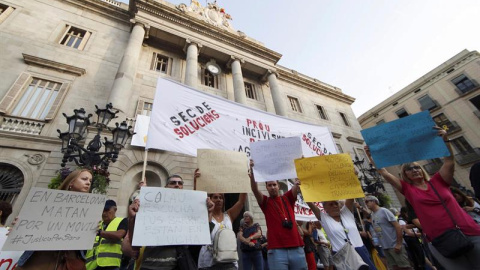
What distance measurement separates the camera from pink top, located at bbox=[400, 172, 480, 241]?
2.19 m

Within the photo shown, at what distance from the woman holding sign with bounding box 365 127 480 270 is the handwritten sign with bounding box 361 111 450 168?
0.39 ft

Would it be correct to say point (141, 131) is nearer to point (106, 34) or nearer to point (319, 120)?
point (106, 34)

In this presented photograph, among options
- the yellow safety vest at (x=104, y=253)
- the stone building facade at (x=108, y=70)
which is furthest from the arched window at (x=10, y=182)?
the yellow safety vest at (x=104, y=253)

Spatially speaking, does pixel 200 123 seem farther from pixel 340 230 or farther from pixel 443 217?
pixel 443 217

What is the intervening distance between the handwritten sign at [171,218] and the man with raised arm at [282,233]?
1.00 meters

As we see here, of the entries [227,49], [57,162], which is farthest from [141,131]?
[227,49]

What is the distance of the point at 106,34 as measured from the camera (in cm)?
1185

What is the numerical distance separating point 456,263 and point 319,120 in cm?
1653

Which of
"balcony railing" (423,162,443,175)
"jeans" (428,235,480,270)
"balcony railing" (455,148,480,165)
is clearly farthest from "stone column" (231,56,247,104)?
"balcony railing" (455,148,480,165)

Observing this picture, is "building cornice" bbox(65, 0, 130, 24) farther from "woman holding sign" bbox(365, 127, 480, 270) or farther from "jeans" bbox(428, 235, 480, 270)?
"jeans" bbox(428, 235, 480, 270)

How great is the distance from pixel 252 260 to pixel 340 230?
2206mm

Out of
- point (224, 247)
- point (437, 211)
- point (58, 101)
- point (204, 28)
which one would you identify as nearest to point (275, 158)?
point (224, 247)

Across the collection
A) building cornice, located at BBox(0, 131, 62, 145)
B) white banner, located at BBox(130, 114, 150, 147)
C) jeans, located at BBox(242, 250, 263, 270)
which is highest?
white banner, located at BBox(130, 114, 150, 147)

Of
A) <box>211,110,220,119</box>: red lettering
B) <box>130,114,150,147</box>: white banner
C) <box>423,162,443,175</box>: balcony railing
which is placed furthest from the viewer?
<box>423,162,443,175</box>: balcony railing
